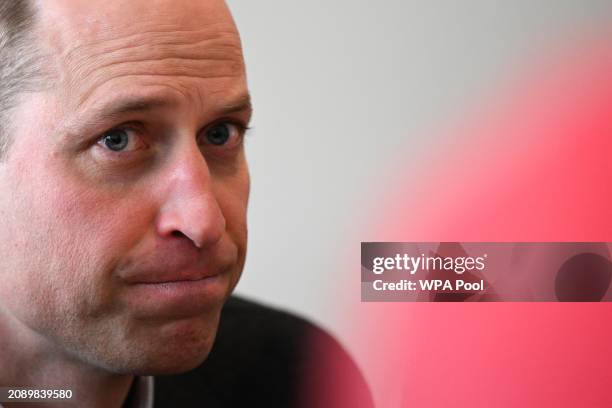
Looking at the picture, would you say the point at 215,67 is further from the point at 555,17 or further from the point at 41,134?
the point at 555,17

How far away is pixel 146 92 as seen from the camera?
1037 mm

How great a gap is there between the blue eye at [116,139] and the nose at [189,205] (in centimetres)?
6

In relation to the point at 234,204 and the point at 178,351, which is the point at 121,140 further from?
the point at 178,351

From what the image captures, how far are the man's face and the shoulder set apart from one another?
366 mm

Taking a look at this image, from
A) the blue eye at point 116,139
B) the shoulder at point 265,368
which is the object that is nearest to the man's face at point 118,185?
the blue eye at point 116,139

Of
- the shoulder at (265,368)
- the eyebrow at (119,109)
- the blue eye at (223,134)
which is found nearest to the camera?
the eyebrow at (119,109)

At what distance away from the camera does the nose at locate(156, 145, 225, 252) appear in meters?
1.05

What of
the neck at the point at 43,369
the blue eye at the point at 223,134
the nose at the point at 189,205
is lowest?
the neck at the point at 43,369

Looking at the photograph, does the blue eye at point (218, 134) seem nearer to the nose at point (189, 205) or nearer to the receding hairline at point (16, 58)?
the nose at point (189, 205)

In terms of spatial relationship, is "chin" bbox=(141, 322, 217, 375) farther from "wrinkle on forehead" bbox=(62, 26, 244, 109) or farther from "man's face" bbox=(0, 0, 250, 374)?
"wrinkle on forehead" bbox=(62, 26, 244, 109)

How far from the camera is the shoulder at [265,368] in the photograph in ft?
4.81

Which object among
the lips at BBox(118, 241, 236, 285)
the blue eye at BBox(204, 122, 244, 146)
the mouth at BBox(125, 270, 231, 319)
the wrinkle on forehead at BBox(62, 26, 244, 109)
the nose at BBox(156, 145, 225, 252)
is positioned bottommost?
the mouth at BBox(125, 270, 231, 319)

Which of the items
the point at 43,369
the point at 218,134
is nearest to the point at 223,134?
the point at 218,134

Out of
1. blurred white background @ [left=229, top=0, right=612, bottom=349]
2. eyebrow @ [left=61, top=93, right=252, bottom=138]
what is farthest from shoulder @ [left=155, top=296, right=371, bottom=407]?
eyebrow @ [left=61, top=93, right=252, bottom=138]
